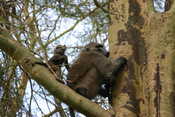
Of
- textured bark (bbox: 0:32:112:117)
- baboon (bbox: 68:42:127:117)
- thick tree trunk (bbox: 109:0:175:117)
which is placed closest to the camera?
textured bark (bbox: 0:32:112:117)

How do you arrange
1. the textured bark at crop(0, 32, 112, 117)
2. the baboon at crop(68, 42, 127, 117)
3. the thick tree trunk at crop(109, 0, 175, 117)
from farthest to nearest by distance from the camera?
the baboon at crop(68, 42, 127, 117) → the thick tree trunk at crop(109, 0, 175, 117) → the textured bark at crop(0, 32, 112, 117)

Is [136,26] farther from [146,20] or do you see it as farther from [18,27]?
[18,27]

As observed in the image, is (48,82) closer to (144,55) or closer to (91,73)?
(144,55)

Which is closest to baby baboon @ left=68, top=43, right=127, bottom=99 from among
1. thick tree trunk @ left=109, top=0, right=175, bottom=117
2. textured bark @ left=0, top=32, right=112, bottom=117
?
thick tree trunk @ left=109, top=0, right=175, bottom=117

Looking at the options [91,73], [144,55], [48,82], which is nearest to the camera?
[48,82]

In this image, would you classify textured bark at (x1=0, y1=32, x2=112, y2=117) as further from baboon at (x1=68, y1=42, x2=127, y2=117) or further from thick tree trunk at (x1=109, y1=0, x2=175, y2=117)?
baboon at (x1=68, y1=42, x2=127, y2=117)

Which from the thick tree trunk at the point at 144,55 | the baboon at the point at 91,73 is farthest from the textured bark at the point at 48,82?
the baboon at the point at 91,73

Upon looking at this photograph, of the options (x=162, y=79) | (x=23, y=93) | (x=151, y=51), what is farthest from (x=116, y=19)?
(x=23, y=93)

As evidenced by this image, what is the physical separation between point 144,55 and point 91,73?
Answer: 143 cm

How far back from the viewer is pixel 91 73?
202 inches

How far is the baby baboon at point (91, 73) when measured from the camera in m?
4.89

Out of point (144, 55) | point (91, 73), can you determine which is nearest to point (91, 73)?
point (91, 73)

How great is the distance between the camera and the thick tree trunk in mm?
3506

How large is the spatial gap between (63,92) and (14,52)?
71 centimetres
